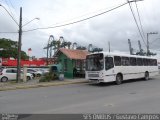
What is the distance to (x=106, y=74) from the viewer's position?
2175 cm

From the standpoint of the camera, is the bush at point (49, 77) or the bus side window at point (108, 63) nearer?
the bus side window at point (108, 63)

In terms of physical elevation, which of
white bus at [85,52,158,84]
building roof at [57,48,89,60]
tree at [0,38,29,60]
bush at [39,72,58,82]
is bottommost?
bush at [39,72,58,82]

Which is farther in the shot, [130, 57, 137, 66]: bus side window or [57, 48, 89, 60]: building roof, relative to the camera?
[57, 48, 89, 60]: building roof

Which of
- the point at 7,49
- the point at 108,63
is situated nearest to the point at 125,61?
the point at 108,63

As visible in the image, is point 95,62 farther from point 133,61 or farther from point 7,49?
point 7,49

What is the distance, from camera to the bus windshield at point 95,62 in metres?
22.0

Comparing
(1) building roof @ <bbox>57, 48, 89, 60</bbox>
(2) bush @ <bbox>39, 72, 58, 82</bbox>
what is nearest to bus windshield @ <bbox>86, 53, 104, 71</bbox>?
(2) bush @ <bbox>39, 72, 58, 82</bbox>

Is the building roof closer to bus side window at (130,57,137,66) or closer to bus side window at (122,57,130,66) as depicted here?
bus side window at (130,57,137,66)


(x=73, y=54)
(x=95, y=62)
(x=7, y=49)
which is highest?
(x=7, y=49)

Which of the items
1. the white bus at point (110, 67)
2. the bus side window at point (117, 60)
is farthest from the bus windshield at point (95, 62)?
the bus side window at point (117, 60)

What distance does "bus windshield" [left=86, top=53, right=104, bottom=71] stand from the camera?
21969 millimetres

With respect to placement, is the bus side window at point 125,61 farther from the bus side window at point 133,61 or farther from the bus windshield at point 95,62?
the bus windshield at point 95,62

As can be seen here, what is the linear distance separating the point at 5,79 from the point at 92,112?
2501 cm

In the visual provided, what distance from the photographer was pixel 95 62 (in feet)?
73.6
